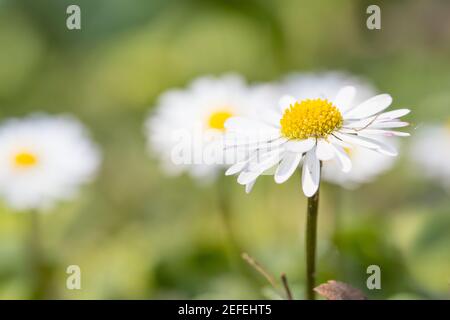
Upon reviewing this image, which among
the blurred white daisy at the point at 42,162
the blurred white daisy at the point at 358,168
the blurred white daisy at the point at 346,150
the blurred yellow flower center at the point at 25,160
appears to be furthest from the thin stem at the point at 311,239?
the blurred yellow flower center at the point at 25,160

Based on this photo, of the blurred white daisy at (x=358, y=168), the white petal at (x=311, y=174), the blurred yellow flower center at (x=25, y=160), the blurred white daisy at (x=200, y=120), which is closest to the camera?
the white petal at (x=311, y=174)

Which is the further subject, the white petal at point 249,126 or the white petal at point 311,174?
the white petal at point 249,126

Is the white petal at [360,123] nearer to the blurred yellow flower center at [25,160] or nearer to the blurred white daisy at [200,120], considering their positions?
the blurred white daisy at [200,120]

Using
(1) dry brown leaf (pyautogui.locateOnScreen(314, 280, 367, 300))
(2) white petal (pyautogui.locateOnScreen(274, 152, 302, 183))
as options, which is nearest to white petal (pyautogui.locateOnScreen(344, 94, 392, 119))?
(2) white petal (pyautogui.locateOnScreen(274, 152, 302, 183))

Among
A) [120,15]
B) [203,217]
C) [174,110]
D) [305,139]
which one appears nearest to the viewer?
[305,139]

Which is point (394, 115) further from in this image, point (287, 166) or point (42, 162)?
point (42, 162)

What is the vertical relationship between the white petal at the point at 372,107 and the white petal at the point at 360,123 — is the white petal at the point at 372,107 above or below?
above
